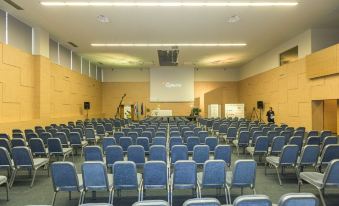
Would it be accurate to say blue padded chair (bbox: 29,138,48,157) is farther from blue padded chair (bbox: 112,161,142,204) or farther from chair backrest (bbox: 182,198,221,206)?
chair backrest (bbox: 182,198,221,206)

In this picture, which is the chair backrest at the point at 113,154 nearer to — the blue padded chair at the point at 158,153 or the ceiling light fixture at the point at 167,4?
the blue padded chair at the point at 158,153

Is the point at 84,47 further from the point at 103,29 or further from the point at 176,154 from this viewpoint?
the point at 176,154

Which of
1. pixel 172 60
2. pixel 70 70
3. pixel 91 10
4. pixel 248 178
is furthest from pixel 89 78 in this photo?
pixel 248 178

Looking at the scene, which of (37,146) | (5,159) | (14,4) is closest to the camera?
(5,159)

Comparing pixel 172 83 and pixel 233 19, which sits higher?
pixel 233 19

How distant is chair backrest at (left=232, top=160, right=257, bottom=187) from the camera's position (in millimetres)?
4086

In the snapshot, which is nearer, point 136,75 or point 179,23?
point 179,23

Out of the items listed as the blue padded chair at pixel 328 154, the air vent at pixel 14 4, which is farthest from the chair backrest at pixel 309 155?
the air vent at pixel 14 4

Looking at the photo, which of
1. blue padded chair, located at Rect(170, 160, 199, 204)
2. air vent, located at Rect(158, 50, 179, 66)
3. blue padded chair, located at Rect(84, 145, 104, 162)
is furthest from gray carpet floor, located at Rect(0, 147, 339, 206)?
air vent, located at Rect(158, 50, 179, 66)

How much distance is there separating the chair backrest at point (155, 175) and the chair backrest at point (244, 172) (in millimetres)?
1016

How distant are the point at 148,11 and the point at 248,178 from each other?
7580mm

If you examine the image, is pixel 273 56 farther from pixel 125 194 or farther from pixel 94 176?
pixel 94 176

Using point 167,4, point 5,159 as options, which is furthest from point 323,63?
point 5,159

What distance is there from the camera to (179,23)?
11633 mm
